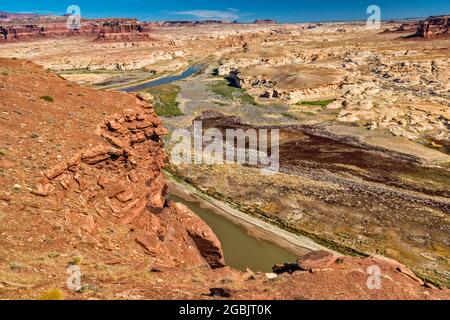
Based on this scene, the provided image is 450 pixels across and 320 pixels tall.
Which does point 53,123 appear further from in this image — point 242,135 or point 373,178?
point 242,135

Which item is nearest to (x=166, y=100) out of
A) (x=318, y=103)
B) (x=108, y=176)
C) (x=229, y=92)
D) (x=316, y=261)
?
(x=229, y=92)

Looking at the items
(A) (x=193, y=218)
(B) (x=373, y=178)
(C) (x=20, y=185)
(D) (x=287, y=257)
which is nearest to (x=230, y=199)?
(D) (x=287, y=257)

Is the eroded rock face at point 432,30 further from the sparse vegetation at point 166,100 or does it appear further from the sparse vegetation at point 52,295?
the sparse vegetation at point 52,295

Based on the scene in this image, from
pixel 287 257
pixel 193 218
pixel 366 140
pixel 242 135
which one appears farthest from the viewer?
pixel 242 135

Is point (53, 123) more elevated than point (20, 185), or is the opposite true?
point (53, 123)

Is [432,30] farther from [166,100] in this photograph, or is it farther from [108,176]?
[108,176]

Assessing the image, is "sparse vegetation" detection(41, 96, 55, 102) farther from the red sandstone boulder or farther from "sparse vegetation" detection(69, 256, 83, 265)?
the red sandstone boulder

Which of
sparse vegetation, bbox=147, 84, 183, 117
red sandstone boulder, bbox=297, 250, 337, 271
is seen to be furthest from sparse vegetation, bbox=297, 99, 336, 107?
red sandstone boulder, bbox=297, 250, 337, 271
